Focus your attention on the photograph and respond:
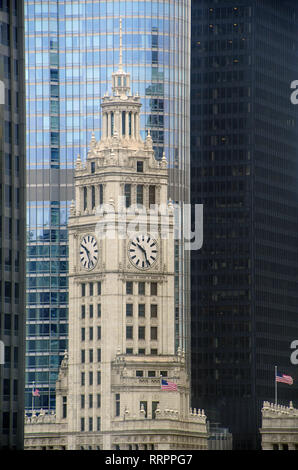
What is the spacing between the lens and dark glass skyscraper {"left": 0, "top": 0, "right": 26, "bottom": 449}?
185625mm

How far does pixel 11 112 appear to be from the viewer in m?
192

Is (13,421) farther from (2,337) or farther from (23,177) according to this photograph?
(23,177)

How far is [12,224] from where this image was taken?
7436 inches

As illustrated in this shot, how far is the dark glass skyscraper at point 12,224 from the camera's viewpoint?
609 ft
